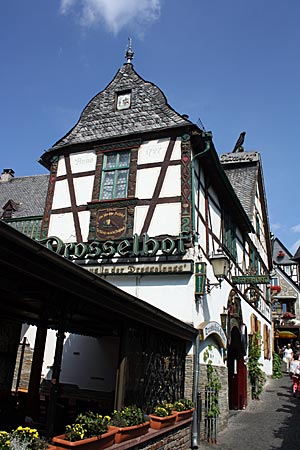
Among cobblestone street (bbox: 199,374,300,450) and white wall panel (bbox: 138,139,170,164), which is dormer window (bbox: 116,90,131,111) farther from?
cobblestone street (bbox: 199,374,300,450)

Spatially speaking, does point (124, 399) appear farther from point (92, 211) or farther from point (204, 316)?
point (92, 211)

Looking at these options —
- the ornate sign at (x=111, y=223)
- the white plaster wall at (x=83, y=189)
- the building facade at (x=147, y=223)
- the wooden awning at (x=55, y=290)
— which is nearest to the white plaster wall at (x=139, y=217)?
the building facade at (x=147, y=223)

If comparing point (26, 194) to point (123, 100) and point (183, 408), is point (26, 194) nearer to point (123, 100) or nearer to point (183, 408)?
point (123, 100)

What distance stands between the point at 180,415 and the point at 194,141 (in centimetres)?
669

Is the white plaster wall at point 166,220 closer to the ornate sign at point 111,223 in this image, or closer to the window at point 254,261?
the ornate sign at point 111,223

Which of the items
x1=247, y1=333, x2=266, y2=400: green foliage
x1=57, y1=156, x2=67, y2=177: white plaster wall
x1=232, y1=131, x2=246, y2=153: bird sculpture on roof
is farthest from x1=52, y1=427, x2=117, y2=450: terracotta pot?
x1=232, y1=131, x2=246, y2=153: bird sculpture on roof

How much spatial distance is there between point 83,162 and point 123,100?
240 centimetres

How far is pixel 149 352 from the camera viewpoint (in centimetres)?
754

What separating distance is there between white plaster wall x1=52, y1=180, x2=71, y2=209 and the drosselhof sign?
3.83 feet

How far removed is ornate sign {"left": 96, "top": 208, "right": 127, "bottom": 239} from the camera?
10828 millimetres

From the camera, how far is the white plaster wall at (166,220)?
10.2 metres

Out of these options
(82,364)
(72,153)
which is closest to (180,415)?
(82,364)

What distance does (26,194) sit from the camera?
19.1 m

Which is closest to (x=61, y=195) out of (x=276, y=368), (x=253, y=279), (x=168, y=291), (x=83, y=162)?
(x=83, y=162)
